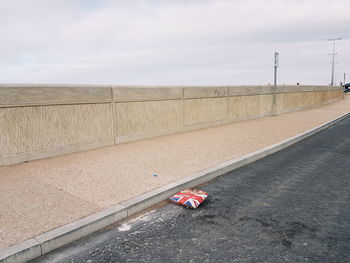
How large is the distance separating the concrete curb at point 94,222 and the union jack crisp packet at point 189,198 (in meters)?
0.18

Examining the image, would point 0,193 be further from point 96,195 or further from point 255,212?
point 255,212

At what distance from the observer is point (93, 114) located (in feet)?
25.2

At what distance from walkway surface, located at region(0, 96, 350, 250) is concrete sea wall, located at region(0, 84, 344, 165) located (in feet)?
1.17

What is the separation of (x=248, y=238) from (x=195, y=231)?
2.21 ft

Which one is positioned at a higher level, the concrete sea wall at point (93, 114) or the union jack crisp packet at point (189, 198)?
the concrete sea wall at point (93, 114)

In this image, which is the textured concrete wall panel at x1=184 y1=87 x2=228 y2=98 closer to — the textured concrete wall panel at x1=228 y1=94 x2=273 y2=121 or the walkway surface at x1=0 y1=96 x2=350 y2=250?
the textured concrete wall panel at x1=228 y1=94 x2=273 y2=121

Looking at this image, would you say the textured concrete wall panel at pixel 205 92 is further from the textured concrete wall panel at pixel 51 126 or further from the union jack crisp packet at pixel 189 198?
the union jack crisp packet at pixel 189 198

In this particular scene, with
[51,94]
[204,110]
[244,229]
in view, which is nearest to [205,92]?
[204,110]

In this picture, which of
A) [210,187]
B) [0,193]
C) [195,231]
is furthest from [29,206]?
[210,187]

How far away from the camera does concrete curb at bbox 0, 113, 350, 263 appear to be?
3.04 meters

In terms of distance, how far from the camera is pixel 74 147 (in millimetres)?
7336

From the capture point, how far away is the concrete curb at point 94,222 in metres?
3.04

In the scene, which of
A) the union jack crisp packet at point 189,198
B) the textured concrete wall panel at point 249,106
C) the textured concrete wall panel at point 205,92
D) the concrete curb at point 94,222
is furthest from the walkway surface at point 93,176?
the textured concrete wall panel at point 249,106

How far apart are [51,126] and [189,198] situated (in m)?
4.18
